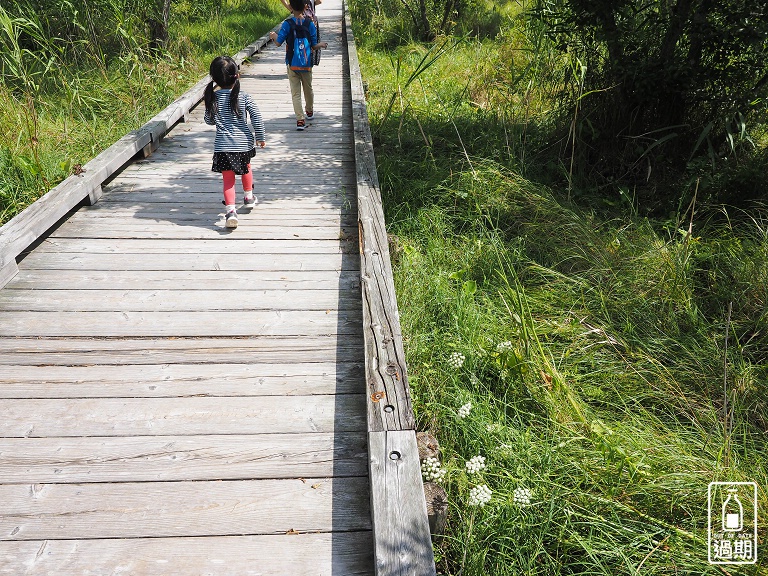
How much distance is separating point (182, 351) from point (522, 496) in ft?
5.94

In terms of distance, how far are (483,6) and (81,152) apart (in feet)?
39.8

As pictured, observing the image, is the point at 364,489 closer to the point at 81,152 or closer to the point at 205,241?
the point at 205,241

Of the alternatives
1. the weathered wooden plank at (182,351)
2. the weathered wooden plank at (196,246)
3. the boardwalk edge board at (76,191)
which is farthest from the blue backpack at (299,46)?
the weathered wooden plank at (182,351)

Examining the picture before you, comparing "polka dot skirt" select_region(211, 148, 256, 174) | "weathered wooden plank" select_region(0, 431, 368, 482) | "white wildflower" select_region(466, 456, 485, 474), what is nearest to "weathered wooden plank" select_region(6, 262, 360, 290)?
"polka dot skirt" select_region(211, 148, 256, 174)

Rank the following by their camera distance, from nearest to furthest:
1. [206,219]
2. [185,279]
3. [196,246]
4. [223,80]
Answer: [185,279] < [196,246] < [223,80] < [206,219]

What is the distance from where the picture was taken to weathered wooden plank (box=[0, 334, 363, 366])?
2.90m

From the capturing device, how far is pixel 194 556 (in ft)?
6.47

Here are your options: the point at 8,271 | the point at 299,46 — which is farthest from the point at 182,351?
the point at 299,46

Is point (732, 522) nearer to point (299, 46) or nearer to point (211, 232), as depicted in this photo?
point (211, 232)

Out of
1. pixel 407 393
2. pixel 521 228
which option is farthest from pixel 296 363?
pixel 521 228

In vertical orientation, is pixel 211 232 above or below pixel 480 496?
above

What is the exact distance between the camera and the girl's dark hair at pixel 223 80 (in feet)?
13.8

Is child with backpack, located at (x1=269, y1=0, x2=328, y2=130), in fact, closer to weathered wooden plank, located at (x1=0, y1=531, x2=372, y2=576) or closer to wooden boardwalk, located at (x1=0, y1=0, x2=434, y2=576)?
wooden boardwalk, located at (x1=0, y1=0, x2=434, y2=576)

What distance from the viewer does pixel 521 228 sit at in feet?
16.1
